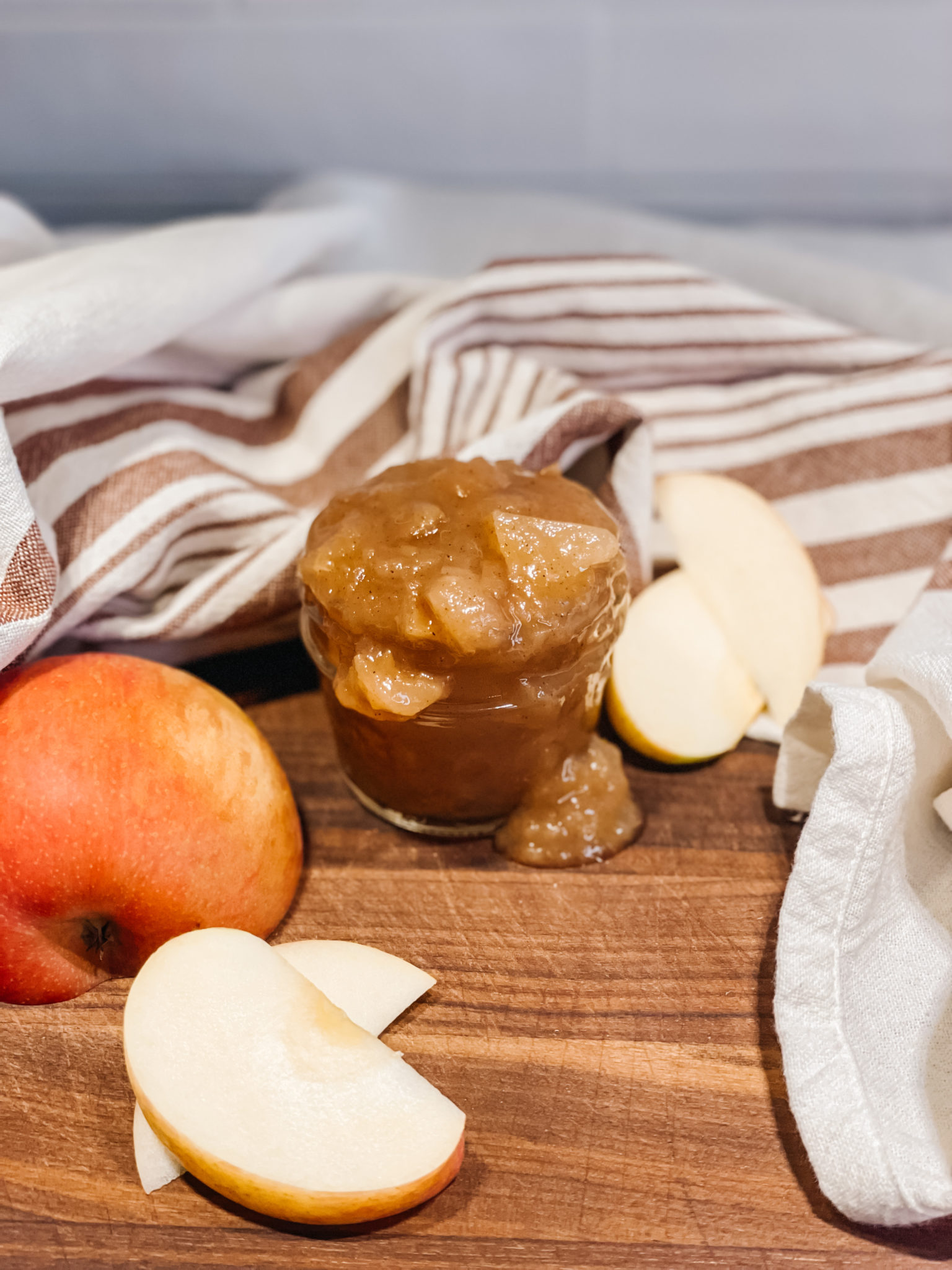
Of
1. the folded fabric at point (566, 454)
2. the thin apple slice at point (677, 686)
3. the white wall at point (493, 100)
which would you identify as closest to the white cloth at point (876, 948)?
the folded fabric at point (566, 454)

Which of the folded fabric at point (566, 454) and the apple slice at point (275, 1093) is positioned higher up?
the folded fabric at point (566, 454)

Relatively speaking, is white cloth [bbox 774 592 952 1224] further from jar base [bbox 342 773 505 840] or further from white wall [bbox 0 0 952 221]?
white wall [bbox 0 0 952 221]

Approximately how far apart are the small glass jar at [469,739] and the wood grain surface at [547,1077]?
4cm

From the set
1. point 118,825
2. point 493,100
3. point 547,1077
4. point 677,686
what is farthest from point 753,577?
point 493,100

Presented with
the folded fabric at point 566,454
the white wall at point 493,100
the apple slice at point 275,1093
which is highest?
the white wall at point 493,100

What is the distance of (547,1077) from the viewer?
759 mm

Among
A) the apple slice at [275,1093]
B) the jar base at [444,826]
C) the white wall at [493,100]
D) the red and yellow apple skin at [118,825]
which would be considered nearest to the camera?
the apple slice at [275,1093]

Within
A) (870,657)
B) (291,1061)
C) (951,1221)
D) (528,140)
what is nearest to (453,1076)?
(291,1061)

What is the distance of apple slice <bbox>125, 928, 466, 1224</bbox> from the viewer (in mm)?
654

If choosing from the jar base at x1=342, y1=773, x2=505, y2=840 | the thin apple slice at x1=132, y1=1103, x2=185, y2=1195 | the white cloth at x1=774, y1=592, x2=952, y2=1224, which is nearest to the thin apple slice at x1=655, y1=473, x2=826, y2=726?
the white cloth at x1=774, y1=592, x2=952, y2=1224

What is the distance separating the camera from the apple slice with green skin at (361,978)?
78cm

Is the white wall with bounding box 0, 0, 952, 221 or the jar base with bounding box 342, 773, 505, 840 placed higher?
the white wall with bounding box 0, 0, 952, 221

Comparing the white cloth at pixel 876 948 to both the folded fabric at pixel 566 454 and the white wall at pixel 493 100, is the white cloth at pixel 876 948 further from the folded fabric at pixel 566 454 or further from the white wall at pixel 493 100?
the white wall at pixel 493 100

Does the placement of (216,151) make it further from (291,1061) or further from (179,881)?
(291,1061)
